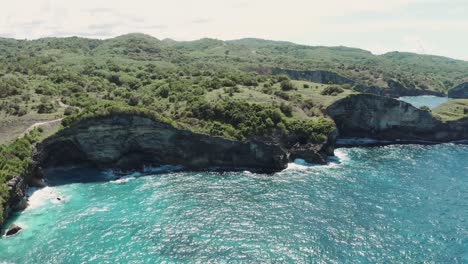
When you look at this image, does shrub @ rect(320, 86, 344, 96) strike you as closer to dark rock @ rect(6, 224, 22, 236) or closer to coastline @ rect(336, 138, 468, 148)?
coastline @ rect(336, 138, 468, 148)

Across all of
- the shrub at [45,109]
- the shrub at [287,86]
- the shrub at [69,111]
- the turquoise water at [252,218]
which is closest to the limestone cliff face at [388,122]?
the shrub at [287,86]

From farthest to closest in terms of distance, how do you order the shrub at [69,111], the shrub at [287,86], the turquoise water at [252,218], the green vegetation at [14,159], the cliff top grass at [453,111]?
the shrub at [287,86] → the cliff top grass at [453,111] → the shrub at [69,111] → the green vegetation at [14,159] → the turquoise water at [252,218]

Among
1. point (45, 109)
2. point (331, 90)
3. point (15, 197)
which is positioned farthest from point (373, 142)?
point (15, 197)

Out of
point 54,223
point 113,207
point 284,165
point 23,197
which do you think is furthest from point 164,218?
point 284,165

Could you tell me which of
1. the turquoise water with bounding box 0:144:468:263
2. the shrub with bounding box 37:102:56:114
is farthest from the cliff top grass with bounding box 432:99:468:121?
the shrub with bounding box 37:102:56:114

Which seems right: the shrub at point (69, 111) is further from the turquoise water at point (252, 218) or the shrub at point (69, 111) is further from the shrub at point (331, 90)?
the shrub at point (331, 90)
